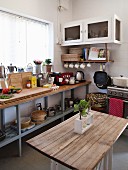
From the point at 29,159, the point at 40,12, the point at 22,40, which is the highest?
the point at 40,12

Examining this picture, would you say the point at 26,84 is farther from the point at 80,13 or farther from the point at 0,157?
the point at 80,13

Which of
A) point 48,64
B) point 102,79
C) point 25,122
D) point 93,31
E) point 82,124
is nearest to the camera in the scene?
point 82,124

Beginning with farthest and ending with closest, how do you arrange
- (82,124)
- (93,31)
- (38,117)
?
(93,31), (38,117), (82,124)

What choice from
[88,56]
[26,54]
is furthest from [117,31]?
[26,54]

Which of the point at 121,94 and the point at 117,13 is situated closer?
the point at 121,94

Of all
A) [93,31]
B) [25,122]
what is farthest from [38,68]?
[93,31]

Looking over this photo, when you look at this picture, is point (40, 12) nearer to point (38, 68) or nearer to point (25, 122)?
point (38, 68)

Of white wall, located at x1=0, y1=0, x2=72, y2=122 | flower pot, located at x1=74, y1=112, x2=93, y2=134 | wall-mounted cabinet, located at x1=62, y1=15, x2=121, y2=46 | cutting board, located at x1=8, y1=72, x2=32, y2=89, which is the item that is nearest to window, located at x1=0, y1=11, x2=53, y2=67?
white wall, located at x1=0, y1=0, x2=72, y2=122

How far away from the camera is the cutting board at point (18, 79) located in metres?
2.63

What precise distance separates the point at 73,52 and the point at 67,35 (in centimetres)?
40

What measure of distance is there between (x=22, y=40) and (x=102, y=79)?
1825 millimetres

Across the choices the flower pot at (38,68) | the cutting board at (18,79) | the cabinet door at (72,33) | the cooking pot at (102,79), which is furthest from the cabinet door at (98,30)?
the cutting board at (18,79)

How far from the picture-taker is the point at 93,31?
10.5 ft

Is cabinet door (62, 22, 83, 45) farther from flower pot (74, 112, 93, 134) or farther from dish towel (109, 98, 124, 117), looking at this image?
flower pot (74, 112, 93, 134)
